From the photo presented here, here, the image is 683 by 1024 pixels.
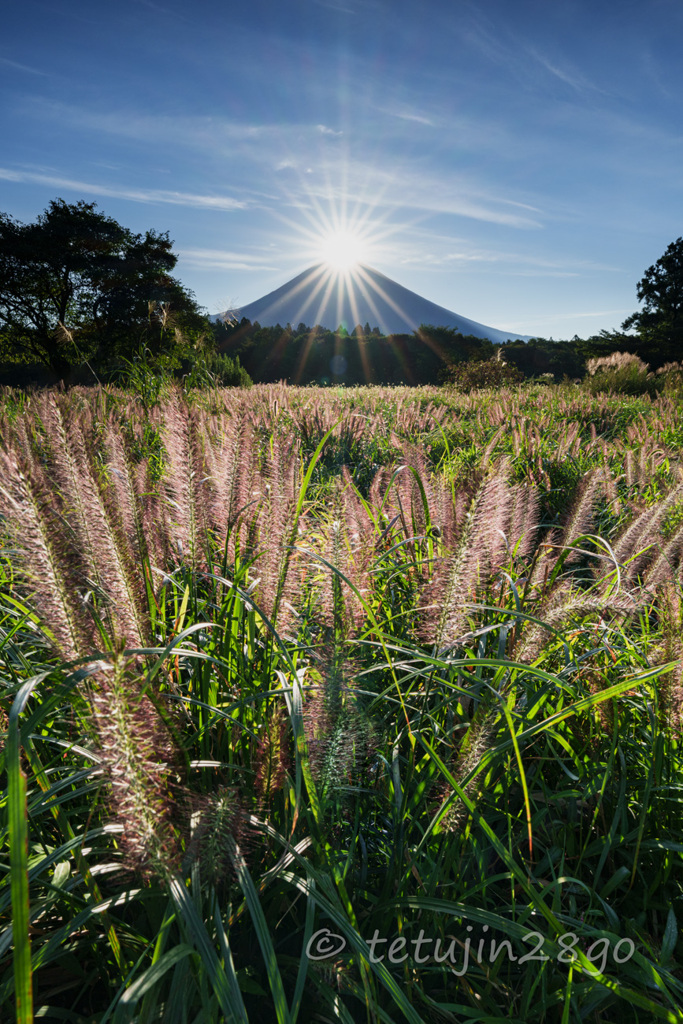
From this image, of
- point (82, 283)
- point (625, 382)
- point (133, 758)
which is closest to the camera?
point (133, 758)

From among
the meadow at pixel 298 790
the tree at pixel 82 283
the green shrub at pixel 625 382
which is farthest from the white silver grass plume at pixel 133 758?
the tree at pixel 82 283

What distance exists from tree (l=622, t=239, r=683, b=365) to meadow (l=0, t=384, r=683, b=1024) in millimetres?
39373

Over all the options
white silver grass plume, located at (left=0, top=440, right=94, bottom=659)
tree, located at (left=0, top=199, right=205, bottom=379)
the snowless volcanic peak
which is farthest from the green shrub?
the snowless volcanic peak

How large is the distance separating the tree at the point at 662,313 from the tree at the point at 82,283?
97.4 ft

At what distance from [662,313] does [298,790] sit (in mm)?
46670

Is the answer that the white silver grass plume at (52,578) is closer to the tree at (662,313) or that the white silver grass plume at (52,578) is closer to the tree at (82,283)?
the tree at (82,283)

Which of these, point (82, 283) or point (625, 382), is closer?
point (625, 382)

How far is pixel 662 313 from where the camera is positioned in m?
37.8

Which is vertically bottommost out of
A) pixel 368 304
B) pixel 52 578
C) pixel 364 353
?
pixel 52 578

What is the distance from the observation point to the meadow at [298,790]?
2.56 feet

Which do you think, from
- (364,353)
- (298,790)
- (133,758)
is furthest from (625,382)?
(364,353)

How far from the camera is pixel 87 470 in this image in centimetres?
115

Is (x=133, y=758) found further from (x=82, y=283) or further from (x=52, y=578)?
(x=82, y=283)

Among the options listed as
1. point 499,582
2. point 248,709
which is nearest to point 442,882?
point 248,709
